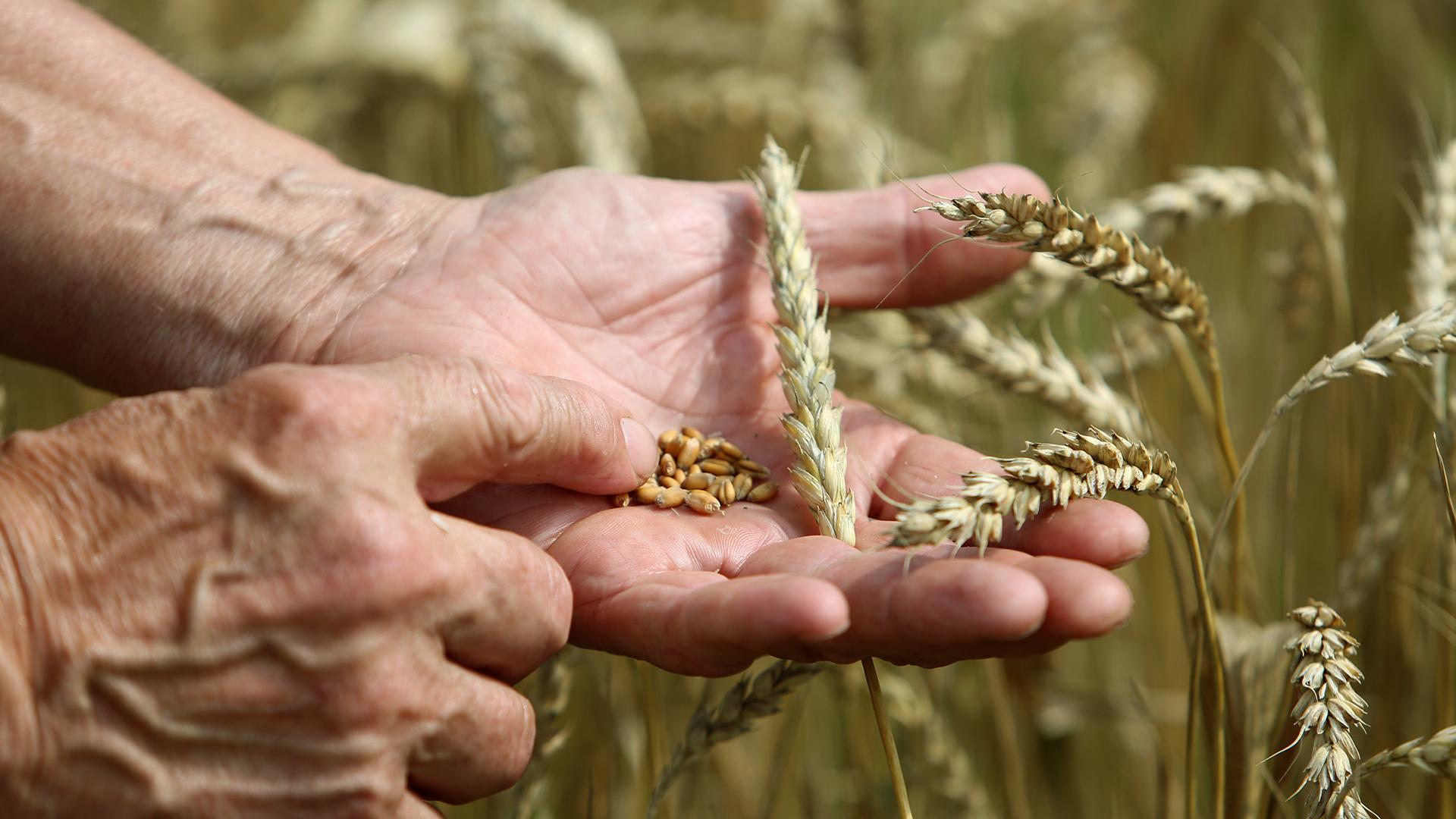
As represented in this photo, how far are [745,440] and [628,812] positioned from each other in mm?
902

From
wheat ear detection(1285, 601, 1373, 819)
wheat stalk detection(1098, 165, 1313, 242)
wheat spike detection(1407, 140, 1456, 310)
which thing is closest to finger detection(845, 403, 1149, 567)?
wheat ear detection(1285, 601, 1373, 819)

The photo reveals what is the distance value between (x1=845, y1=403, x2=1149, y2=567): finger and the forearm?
106 centimetres

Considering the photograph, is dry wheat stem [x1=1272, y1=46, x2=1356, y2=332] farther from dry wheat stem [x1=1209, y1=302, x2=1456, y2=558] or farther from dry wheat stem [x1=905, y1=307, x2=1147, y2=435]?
dry wheat stem [x1=1209, y1=302, x2=1456, y2=558]

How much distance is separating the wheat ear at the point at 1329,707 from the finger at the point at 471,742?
1038 millimetres

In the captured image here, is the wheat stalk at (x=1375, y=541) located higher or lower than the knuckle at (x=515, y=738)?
higher

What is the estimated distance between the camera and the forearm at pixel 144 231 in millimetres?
1990

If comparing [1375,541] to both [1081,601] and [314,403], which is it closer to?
[1081,601]

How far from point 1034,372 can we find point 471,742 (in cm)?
113

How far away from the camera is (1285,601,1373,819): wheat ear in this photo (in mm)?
1155

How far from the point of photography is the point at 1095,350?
3.54 meters

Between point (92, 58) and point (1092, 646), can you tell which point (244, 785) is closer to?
point (92, 58)

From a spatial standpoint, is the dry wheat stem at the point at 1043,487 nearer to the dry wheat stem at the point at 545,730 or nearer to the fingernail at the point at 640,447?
the fingernail at the point at 640,447

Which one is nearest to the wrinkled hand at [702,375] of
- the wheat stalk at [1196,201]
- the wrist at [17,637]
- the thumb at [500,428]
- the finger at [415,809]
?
the thumb at [500,428]

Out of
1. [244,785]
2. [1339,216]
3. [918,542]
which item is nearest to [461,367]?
[244,785]
